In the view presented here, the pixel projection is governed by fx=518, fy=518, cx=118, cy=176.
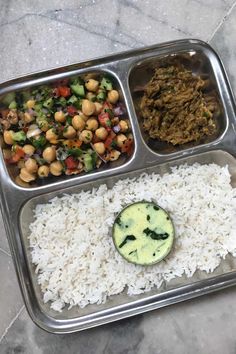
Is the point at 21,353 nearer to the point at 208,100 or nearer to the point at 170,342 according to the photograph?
the point at 170,342

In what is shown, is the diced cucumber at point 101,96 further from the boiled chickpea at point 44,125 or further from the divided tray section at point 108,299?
the divided tray section at point 108,299

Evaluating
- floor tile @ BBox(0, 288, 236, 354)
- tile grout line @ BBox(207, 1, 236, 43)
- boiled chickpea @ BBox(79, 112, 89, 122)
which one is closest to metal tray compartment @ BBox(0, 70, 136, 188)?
boiled chickpea @ BBox(79, 112, 89, 122)

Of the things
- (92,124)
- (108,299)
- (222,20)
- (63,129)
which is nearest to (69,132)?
(63,129)

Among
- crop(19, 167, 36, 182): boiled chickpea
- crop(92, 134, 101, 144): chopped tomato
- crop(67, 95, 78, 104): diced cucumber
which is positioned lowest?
crop(19, 167, 36, 182): boiled chickpea

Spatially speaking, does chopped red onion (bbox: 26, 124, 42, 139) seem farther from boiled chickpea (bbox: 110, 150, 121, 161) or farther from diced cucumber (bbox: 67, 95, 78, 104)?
boiled chickpea (bbox: 110, 150, 121, 161)

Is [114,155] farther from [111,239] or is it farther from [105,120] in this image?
[111,239]

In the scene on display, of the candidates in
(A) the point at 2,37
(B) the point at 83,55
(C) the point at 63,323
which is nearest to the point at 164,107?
(B) the point at 83,55

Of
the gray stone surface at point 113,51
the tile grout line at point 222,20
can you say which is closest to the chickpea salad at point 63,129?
the gray stone surface at point 113,51
